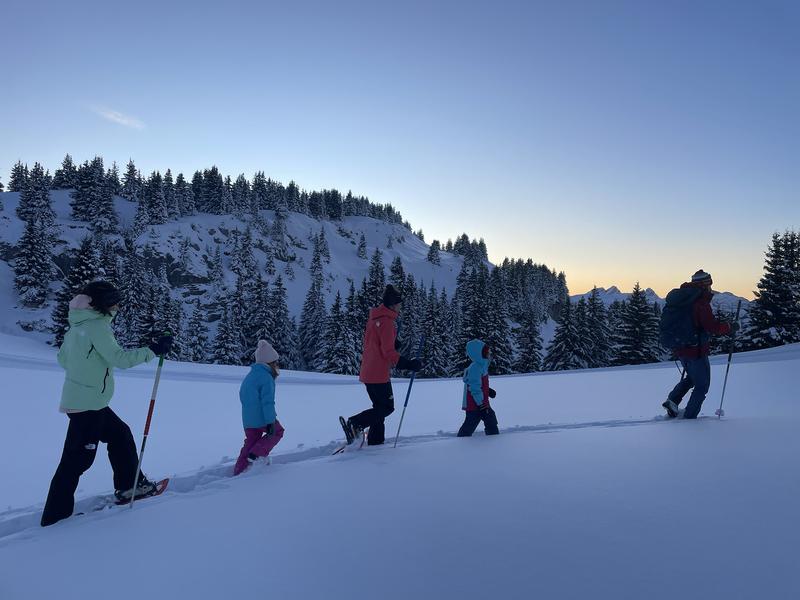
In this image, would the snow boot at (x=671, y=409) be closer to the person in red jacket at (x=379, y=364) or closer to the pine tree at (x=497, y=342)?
the person in red jacket at (x=379, y=364)

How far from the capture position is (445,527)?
288 centimetres

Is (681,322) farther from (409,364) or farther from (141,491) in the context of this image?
(141,491)

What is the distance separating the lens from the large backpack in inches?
284

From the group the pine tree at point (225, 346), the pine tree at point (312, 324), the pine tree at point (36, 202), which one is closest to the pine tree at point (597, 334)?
the pine tree at point (312, 324)

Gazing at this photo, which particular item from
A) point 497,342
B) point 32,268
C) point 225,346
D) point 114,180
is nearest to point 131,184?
point 114,180

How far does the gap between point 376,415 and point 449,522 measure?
3.86 metres

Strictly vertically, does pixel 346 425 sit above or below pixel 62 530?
above

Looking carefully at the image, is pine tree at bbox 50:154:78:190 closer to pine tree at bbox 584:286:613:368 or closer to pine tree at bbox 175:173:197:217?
pine tree at bbox 175:173:197:217

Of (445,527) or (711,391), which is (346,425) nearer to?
(445,527)

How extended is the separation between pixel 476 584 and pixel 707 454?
333cm

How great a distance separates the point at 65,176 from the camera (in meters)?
101

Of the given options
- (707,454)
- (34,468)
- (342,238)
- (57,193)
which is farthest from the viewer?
(342,238)

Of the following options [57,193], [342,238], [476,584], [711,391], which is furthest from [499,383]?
[342,238]

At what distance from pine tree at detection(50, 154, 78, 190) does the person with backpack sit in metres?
122
